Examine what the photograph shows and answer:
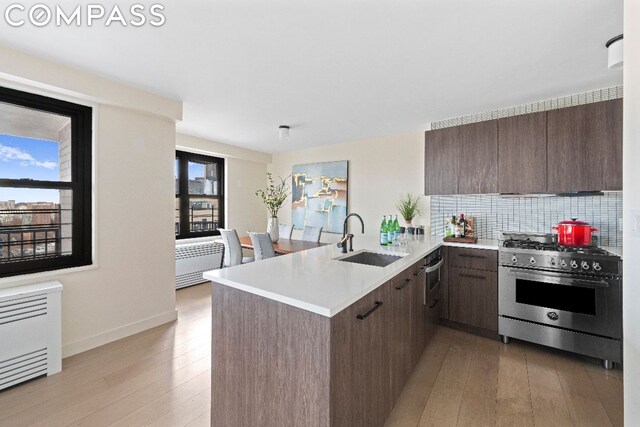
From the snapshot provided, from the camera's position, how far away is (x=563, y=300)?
234 cm

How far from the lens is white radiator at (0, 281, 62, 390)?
74.0 inches

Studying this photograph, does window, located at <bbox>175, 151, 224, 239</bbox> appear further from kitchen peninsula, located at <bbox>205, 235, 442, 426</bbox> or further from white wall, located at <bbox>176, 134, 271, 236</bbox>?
kitchen peninsula, located at <bbox>205, 235, 442, 426</bbox>

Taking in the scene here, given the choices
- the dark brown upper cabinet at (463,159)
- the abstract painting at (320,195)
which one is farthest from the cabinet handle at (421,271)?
the abstract painting at (320,195)

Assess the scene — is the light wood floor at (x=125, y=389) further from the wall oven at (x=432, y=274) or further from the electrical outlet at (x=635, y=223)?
the electrical outlet at (x=635, y=223)

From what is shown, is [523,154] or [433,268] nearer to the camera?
[433,268]

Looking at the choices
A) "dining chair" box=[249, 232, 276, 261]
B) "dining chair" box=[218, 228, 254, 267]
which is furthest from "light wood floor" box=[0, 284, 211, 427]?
"dining chair" box=[218, 228, 254, 267]

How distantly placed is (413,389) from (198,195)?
4245mm

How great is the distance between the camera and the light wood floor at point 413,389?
1.67 metres

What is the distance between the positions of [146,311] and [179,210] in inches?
82.5

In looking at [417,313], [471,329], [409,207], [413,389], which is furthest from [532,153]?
[413,389]

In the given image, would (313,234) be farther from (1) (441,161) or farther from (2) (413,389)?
(2) (413,389)

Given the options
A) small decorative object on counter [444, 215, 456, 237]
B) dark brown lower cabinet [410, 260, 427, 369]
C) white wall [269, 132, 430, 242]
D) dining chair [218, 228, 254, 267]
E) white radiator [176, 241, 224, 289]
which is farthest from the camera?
white radiator [176, 241, 224, 289]

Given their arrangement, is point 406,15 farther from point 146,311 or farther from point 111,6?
point 146,311

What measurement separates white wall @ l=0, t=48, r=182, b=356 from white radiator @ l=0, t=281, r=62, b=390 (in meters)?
0.21
